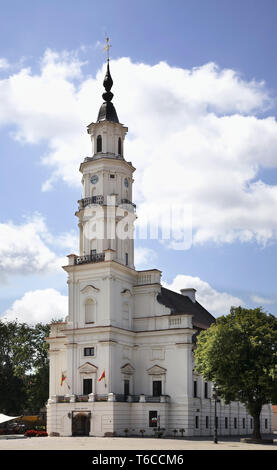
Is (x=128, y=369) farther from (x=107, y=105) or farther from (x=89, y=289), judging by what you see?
(x=107, y=105)

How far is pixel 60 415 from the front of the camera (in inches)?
2366

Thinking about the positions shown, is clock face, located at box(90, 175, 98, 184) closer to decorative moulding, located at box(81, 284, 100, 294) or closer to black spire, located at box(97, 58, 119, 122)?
black spire, located at box(97, 58, 119, 122)

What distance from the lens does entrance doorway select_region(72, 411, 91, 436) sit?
58.8 meters

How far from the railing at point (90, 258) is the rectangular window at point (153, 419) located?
1587cm

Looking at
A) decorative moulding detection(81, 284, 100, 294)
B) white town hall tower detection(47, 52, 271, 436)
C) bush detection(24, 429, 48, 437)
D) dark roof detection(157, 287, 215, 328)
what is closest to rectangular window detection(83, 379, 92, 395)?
white town hall tower detection(47, 52, 271, 436)

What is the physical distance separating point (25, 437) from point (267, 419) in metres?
38.8

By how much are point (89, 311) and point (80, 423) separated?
36.1 ft

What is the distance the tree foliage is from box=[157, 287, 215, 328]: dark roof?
61.3ft

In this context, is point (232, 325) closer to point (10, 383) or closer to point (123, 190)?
point (123, 190)

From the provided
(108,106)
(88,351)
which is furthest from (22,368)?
(108,106)

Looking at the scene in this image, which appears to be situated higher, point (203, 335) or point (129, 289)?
point (129, 289)

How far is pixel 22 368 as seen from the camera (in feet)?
265
